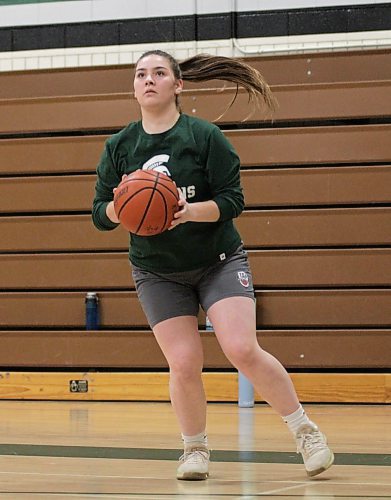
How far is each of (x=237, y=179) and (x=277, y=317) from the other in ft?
11.4

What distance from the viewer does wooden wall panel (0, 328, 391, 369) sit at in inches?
265

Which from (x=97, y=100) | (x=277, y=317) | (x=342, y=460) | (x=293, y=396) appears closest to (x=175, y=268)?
(x=293, y=396)

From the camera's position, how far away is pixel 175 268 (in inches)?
136

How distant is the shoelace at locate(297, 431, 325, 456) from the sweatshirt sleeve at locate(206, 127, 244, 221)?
818mm

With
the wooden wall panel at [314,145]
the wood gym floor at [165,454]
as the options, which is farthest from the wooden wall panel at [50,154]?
the wood gym floor at [165,454]

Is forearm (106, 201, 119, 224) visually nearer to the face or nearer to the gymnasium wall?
the face

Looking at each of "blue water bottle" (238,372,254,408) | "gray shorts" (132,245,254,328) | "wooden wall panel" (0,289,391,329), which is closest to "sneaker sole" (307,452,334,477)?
"gray shorts" (132,245,254,328)

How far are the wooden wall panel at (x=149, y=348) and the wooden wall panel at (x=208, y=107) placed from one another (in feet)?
5.02

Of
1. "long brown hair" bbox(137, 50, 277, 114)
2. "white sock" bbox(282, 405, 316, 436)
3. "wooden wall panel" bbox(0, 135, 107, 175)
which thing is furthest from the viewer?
"wooden wall panel" bbox(0, 135, 107, 175)

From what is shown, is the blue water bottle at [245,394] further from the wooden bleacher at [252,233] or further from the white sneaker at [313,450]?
the white sneaker at [313,450]

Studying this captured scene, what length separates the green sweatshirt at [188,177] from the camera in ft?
11.2

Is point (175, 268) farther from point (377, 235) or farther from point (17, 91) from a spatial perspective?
point (17, 91)

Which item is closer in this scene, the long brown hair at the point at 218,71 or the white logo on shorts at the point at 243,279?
the white logo on shorts at the point at 243,279

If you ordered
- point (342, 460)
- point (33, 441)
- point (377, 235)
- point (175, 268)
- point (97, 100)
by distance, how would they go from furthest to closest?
point (97, 100) → point (377, 235) → point (33, 441) → point (342, 460) → point (175, 268)
